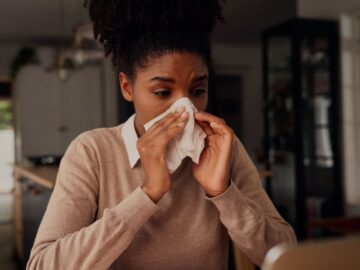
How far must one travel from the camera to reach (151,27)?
84cm

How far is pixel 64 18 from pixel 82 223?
4495 millimetres

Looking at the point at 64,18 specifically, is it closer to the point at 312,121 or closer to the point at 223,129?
the point at 312,121

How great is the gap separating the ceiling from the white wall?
598 millimetres

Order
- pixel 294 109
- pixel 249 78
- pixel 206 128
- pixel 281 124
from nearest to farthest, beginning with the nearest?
1. pixel 206 128
2. pixel 294 109
3. pixel 281 124
4. pixel 249 78

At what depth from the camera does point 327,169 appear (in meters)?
3.63

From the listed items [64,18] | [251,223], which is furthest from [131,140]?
[64,18]

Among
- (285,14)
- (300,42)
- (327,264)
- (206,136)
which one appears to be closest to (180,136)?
(206,136)

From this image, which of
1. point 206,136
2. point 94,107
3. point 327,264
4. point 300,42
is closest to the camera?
point 327,264

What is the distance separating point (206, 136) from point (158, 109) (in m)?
0.10

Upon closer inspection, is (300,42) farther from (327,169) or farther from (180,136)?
(180,136)

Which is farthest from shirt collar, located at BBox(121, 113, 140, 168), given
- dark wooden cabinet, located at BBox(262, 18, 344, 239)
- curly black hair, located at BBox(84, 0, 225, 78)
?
dark wooden cabinet, located at BBox(262, 18, 344, 239)

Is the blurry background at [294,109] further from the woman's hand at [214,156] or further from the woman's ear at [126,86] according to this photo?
the woman's hand at [214,156]

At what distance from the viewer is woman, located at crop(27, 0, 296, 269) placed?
0.74 m

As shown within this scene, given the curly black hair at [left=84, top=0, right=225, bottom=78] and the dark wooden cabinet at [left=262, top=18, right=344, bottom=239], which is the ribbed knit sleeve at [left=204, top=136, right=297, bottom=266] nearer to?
the curly black hair at [left=84, top=0, right=225, bottom=78]
